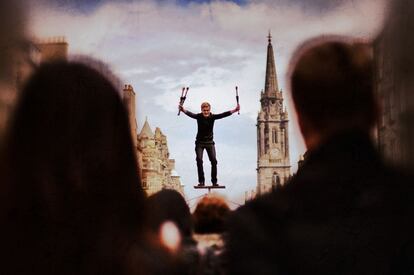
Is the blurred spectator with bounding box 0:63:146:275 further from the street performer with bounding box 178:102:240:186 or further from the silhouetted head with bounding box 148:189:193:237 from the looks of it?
the street performer with bounding box 178:102:240:186

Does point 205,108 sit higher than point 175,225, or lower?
higher

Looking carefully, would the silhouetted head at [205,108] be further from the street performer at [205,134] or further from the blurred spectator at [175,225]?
the blurred spectator at [175,225]

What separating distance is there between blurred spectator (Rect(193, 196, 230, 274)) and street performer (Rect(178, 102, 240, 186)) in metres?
0.63

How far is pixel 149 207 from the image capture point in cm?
295

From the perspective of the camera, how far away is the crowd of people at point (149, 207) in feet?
9.41

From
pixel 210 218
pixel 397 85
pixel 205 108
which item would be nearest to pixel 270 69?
pixel 205 108

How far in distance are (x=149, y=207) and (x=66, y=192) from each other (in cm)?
43

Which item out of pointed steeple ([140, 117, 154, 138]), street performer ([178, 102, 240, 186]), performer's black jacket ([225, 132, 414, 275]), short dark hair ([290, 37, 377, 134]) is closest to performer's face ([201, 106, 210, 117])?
street performer ([178, 102, 240, 186])

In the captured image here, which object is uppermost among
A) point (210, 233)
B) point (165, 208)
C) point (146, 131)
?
point (146, 131)

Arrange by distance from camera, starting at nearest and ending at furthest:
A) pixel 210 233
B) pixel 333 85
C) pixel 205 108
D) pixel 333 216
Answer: pixel 210 233
pixel 333 216
pixel 333 85
pixel 205 108

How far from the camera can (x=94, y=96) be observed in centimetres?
299

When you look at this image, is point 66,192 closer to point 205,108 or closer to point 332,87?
point 205,108

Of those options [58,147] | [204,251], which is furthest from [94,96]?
[204,251]

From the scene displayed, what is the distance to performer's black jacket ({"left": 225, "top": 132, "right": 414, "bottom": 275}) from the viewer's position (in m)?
2.86
